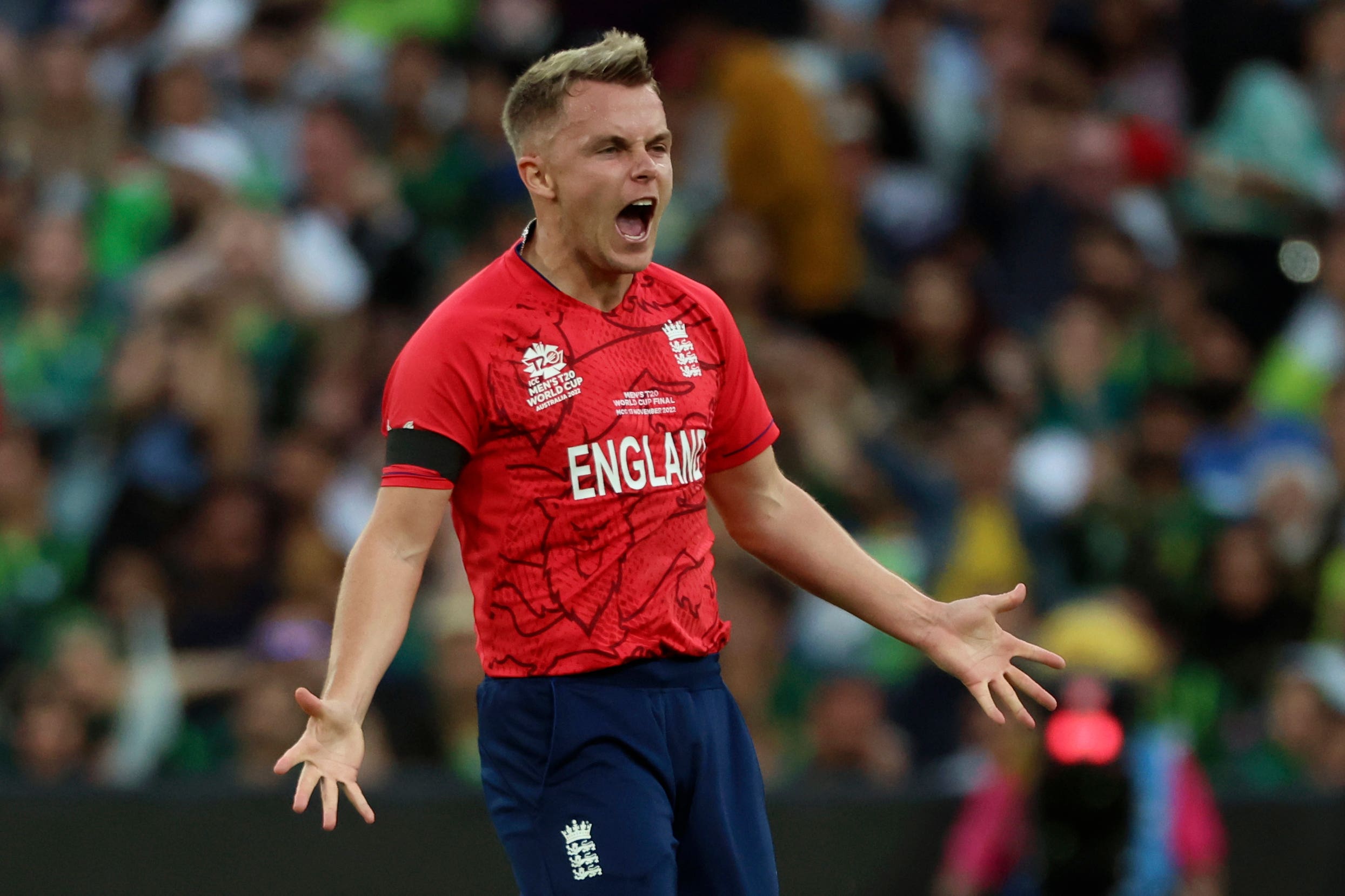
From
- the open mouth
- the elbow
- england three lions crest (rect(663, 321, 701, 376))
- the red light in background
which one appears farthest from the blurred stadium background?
the open mouth

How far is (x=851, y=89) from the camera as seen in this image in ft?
33.9

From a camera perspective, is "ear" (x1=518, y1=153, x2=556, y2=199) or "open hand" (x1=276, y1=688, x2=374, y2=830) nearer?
"open hand" (x1=276, y1=688, x2=374, y2=830)

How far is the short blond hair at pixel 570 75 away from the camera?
424 centimetres

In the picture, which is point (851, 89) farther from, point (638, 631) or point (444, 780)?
point (638, 631)

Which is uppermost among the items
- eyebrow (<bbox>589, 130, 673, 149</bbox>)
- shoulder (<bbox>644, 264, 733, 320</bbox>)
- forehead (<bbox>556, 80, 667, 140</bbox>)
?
forehead (<bbox>556, 80, 667, 140</bbox>)

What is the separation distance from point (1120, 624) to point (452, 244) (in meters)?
3.91

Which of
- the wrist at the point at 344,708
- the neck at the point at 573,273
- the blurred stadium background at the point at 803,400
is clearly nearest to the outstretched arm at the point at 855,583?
the neck at the point at 573,273

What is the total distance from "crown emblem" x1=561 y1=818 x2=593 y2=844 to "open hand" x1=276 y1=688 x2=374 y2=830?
0.44m

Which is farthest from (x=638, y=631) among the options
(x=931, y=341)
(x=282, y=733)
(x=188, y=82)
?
(x=188, y=82)

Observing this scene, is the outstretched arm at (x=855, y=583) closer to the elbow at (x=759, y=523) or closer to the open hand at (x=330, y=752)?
the elbow at (x=759, y=523)

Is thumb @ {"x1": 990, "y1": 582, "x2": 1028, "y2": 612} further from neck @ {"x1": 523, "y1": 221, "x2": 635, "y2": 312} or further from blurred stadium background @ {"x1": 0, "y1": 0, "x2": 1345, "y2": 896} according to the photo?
blurred stadium background @ {"x1": 0, "y1": 0, "x2": 1345, "y2": 896}

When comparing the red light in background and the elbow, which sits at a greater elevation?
the elbow

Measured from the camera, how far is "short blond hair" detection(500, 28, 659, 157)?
4.24 meters

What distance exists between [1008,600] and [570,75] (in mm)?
1508
